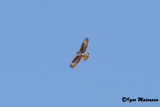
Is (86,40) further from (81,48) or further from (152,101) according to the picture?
(152,101)

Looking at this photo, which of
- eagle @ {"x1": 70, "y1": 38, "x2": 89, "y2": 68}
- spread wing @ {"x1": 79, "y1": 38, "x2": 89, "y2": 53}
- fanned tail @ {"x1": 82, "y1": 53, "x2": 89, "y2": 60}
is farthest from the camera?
spread wing @ {"x1": 79, "y1": 38, "x2": 89, "y2": 53}

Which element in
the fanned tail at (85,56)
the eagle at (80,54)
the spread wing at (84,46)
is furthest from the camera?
the spread wing at (84,46)

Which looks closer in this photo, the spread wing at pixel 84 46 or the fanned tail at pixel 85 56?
the fanned tail at pixel 85 56

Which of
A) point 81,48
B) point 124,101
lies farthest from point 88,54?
point 124,101

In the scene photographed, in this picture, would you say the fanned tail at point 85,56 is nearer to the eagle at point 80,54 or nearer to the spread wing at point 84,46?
the eagle at point 80,54

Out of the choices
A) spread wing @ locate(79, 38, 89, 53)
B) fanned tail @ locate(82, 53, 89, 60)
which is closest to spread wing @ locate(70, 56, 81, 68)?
spread wing @ locate(79, 38, 89, 53)

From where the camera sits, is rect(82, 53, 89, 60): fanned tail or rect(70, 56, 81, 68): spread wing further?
rect(70, 56, 81, 68): spread wing

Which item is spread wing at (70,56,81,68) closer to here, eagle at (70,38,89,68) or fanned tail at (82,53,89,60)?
eagle at (70,38,89,68)

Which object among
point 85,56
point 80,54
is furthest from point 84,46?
point 85,56

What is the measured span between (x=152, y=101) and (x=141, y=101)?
1.79m

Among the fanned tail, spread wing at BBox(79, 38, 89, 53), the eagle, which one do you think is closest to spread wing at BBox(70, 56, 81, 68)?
the eagle

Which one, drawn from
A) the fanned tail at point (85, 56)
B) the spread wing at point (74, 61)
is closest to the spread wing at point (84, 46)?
the spread wing at point (74, 61)

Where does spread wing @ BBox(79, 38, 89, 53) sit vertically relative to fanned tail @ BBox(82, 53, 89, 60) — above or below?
above

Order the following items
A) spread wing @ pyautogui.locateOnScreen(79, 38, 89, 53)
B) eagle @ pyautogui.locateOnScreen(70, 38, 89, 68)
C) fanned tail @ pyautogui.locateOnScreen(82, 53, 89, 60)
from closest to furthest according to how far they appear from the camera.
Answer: fanned tail @ pyautogui.locateOnScreen(82, 53, 89, 60), eagle @ pyautogui.locateOnScreen(70, 38, 89, 68), spread wing @ pyautogui.locateOnScreen(79, 38, 89, 53)
